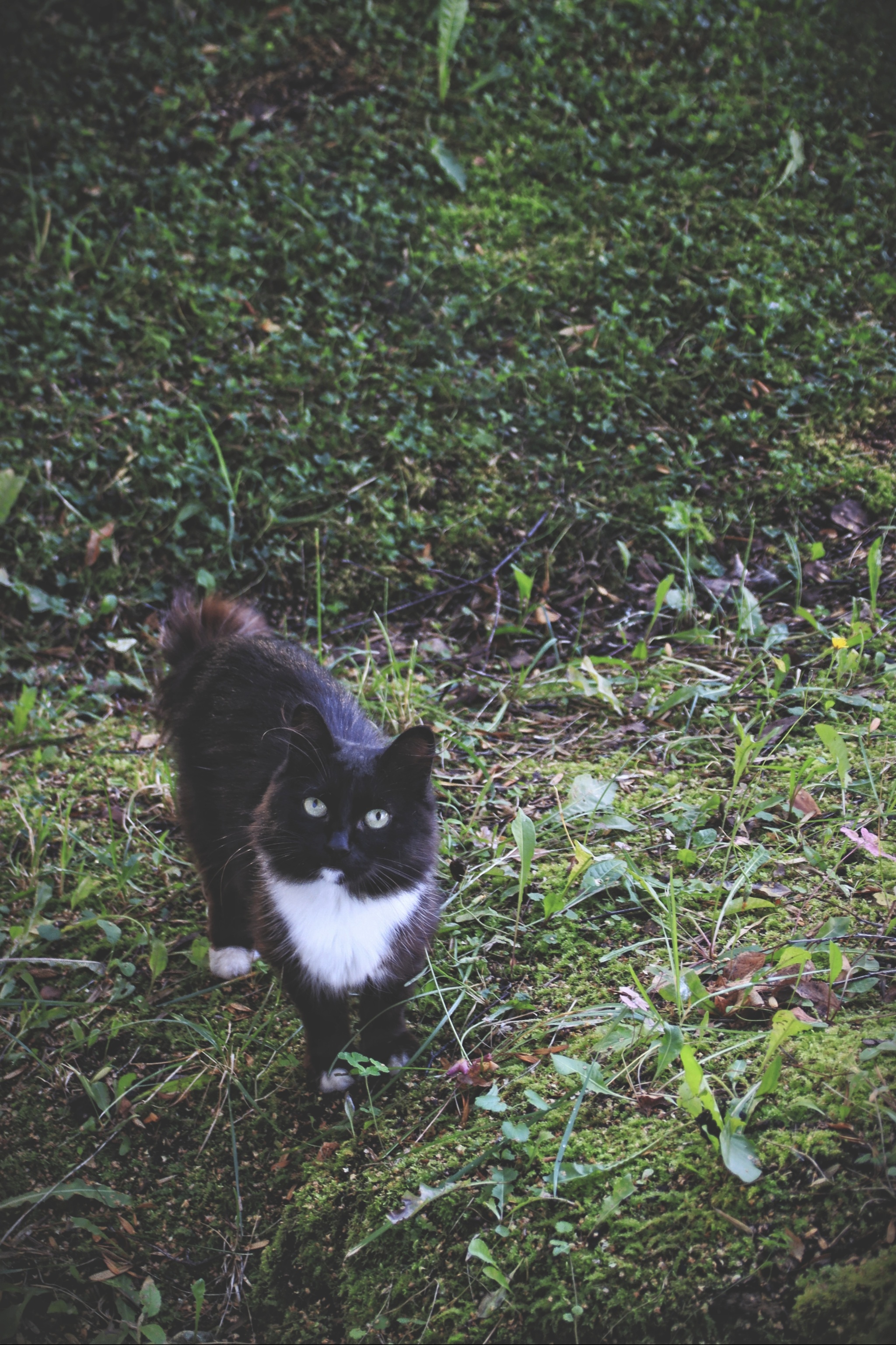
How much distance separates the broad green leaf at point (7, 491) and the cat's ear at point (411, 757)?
331cm

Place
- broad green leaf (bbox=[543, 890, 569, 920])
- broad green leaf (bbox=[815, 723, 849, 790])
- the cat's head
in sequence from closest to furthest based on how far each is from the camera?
the cat's head
broad green leaf (bbox=[815, 723, 849, 790])
broad green leaf (bbox=[543, 890, 569, 920])

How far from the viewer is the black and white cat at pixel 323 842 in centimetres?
255

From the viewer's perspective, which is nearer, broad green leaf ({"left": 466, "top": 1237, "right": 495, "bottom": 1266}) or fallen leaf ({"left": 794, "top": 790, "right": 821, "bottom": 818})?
broad green leaf ({"left": 466, "top": 1237, "right": 495, "bottom": 1266})

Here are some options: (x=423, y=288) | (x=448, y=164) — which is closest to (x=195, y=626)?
(x=423, y=288)

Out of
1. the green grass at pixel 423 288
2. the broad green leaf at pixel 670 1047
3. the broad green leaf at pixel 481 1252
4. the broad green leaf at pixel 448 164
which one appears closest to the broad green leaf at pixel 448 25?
the green grass at pixel 423 288

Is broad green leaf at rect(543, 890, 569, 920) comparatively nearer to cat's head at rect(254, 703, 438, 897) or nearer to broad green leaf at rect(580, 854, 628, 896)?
broad green leaf at rect(580, 854, 628, 896)

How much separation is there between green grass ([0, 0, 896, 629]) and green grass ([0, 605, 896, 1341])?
55.7 inches

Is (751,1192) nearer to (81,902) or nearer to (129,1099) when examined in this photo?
(129,1099)

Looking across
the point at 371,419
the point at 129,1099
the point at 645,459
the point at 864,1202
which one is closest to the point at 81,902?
the point at 129,1099

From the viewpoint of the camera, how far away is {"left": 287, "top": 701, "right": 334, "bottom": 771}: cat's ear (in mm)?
2576

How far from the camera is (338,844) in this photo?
2.46 metres

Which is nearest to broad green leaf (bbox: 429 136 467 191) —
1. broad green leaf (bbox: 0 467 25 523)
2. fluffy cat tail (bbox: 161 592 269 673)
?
broad green leaf (bbox: 0 467 25 523)

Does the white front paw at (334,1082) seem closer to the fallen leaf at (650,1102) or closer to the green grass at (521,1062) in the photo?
the green grass at (521,1062)

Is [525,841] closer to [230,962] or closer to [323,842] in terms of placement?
[323,842]
